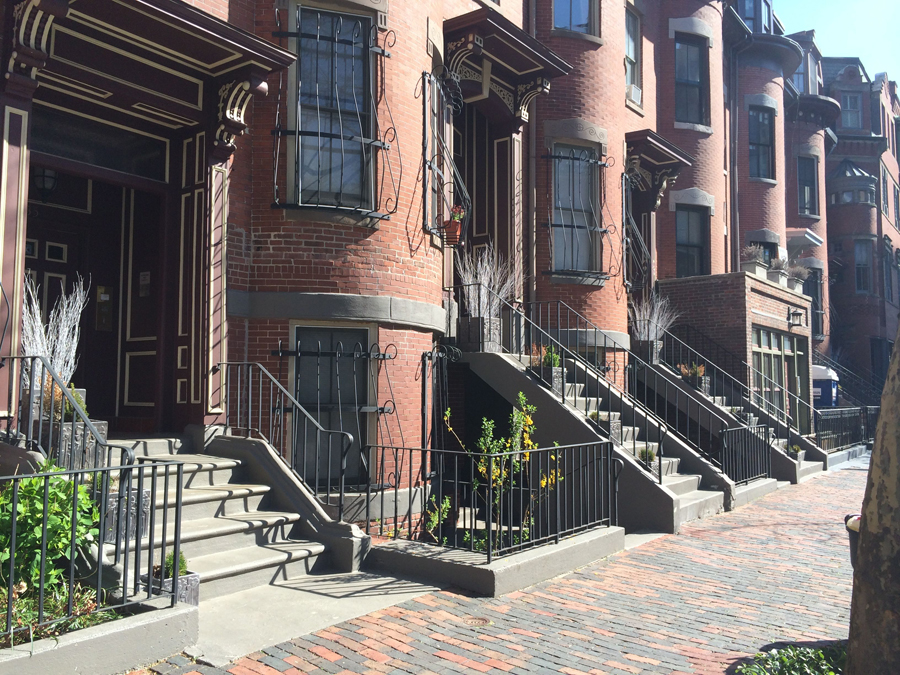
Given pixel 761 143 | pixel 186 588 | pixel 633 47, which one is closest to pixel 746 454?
pixel 633 47

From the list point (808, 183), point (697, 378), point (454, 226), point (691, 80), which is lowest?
point (697, 378)

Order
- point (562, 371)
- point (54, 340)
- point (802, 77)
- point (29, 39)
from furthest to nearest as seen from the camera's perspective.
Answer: point (802, 77) < point (562, 371) < point (54, 340) < point (29, 39)

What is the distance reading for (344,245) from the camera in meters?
8.93

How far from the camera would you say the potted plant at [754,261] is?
678 inches

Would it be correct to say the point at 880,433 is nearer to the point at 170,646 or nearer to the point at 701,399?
the point at 170,646

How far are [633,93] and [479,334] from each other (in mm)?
7866

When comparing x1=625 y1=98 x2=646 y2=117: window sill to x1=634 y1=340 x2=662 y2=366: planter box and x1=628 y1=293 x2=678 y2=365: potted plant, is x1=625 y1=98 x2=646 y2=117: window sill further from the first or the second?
x1=634 y1=340 x2=662 y2=366: planter box

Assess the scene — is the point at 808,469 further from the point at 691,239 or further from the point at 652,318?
the point at 691,239

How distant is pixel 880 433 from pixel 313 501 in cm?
500

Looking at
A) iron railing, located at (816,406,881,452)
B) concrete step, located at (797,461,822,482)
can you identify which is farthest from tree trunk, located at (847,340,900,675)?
iron railing, located at (816,406,881,452)

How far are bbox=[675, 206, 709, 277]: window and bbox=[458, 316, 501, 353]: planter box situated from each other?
29.2ft

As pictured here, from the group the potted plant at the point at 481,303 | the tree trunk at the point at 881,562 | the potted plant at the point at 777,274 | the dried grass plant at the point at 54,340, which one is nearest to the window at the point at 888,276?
the potted plant at the point at 777,274

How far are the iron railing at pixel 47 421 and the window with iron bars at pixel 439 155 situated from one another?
477 cm

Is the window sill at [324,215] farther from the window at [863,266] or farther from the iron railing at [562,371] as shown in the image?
the window at [863,266]
